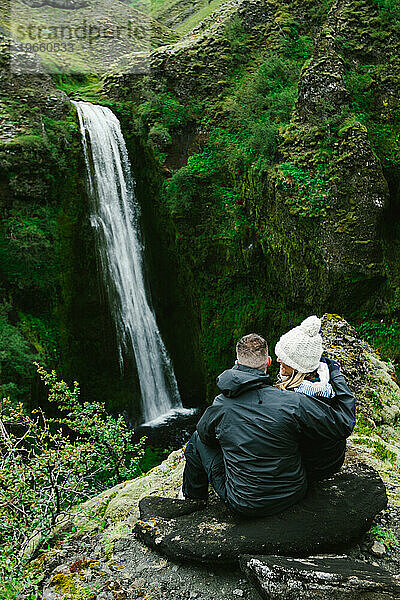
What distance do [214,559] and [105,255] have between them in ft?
34.3

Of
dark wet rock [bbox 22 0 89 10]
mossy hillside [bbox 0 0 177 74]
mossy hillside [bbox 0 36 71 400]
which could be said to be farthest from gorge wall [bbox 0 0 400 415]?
dark wet rock [bbox 22 0 89 10]

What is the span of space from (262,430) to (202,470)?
3.03 ft

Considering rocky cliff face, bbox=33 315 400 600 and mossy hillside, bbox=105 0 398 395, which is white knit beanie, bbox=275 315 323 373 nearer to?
rocky cliff face, bbox=33 315 400 600

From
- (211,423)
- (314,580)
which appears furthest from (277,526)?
(211,423)

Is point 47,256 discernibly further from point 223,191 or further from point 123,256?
point 223,191

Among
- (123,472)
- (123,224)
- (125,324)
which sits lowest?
(123,472)

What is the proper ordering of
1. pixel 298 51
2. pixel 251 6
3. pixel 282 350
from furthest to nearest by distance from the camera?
pixel 251 6 < pixel 298 51 < pixel 282 350

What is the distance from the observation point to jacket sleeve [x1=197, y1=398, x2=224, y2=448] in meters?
2.66

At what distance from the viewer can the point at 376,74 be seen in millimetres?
10375

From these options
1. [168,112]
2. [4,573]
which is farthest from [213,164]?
[4,573]

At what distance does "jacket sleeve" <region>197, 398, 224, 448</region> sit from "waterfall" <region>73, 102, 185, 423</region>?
31.5ft

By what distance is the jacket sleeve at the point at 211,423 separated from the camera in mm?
2660

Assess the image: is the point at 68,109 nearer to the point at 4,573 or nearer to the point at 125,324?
the point at 125,324

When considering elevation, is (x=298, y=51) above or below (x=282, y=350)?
above
